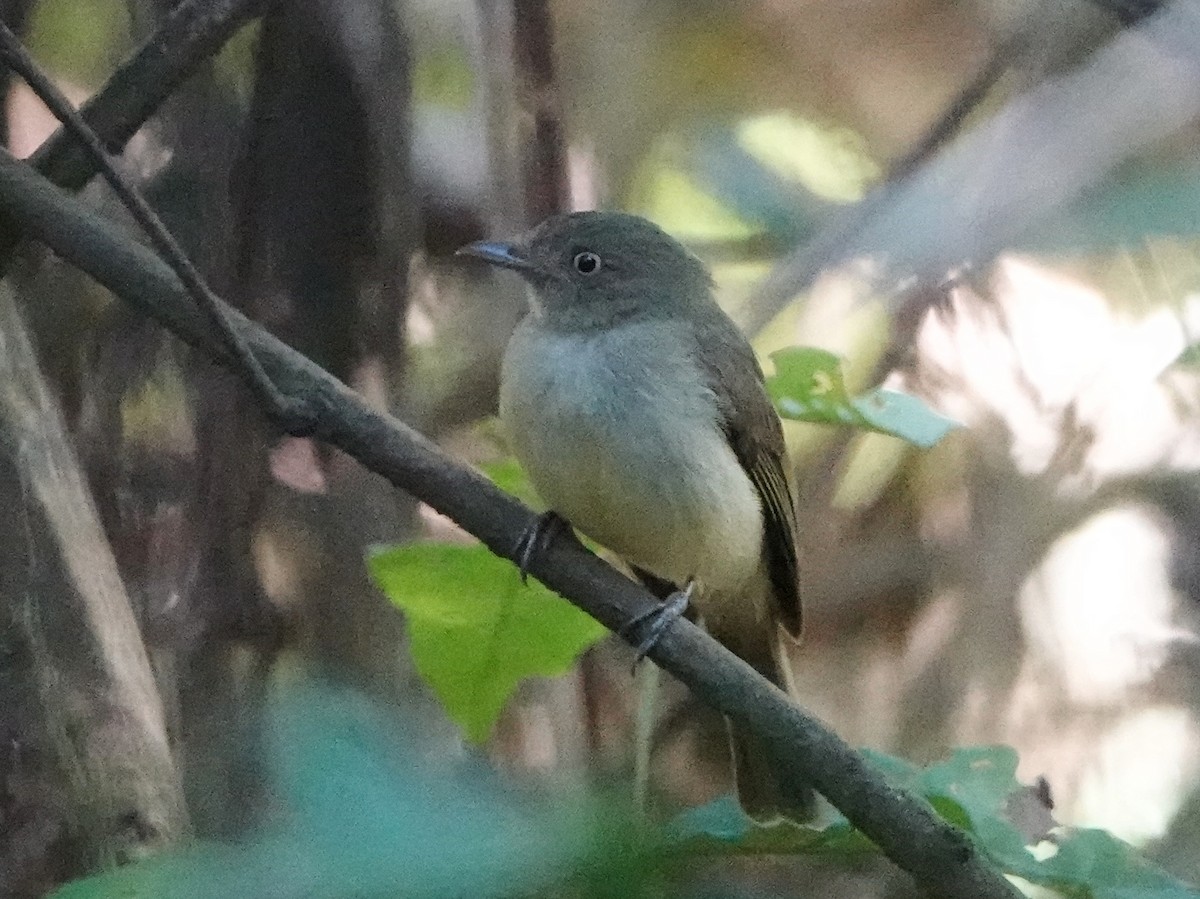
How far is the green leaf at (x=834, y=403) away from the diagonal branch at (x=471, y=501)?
46 centimetres

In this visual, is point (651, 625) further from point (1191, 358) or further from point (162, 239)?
point (1191, 358)

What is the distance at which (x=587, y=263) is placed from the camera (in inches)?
105

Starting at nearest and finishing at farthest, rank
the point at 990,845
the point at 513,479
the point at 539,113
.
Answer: the point at 990,845, the point at 513,479, the point at 539,113

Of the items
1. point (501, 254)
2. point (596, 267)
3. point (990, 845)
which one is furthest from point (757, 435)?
point (990, 845)

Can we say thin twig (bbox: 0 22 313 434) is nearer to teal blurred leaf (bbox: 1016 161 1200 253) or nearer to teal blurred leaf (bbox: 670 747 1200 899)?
teal blurred leaf (bbox: 670 747 1200 899)

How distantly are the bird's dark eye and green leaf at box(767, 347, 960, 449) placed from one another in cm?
56

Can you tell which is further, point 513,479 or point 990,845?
point 513,479

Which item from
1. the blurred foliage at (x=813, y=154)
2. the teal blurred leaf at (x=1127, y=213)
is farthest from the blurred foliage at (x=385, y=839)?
the blurred foliage at (x=813, y=154)

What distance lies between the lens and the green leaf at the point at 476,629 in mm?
2000

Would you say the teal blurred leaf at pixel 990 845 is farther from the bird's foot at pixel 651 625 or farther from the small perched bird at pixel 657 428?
the small perched bird at pixel 657 428

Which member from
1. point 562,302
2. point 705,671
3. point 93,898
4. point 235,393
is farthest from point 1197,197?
point 93,898

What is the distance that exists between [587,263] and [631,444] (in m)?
0.51

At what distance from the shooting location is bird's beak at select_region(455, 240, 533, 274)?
2580 millimetres

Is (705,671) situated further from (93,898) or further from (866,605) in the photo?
(866,605)
